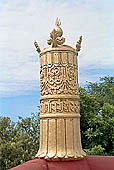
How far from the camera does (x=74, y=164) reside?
128 cm

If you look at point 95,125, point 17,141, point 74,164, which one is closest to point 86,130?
point 95,125

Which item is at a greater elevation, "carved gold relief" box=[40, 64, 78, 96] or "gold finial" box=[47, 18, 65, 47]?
"gold finial" box=[47, 18, 65, 47]

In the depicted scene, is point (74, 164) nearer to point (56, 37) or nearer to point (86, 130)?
point (56, 37)

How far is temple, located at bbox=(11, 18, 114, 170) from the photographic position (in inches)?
50.5

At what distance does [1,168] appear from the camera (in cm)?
484

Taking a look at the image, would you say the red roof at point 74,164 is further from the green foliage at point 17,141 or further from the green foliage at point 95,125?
the green foliage at point 17,141

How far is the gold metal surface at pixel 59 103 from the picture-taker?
1295mm

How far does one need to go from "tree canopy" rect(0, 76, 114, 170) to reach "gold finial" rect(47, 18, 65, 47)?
2.40 metres

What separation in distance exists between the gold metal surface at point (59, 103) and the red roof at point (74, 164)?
2 cm

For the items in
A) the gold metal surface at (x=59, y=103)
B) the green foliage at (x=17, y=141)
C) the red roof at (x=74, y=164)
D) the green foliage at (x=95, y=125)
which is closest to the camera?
the red roof at (x=74, y=164)

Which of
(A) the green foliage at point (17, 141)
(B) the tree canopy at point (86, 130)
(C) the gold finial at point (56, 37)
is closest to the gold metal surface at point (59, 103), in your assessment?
(C) the gold finial at point (56, 37)

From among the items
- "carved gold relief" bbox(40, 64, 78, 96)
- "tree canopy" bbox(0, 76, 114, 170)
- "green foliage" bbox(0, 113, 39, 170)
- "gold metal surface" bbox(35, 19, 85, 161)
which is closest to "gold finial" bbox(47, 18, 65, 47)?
"gold metal surface" bbox(35, 19, 85, 161)

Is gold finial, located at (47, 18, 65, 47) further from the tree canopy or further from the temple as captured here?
the tree canopy

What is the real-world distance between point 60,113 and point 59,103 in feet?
0.17
